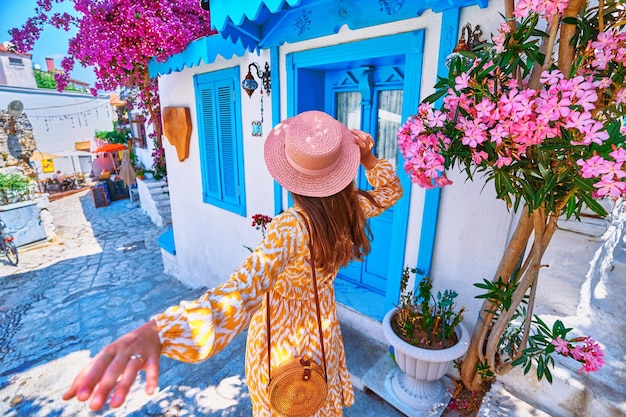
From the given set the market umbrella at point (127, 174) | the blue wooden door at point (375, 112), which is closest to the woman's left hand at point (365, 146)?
the blue wooden door at point (375, 112)

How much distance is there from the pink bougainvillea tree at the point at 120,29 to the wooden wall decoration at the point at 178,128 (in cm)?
85

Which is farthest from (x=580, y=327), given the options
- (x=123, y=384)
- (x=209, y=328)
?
(x=123, y=384)

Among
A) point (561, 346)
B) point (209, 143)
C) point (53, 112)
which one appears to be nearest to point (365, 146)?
point (561, 346)

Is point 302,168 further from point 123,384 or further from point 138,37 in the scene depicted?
point 138,37

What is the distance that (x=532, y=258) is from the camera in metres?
1.75

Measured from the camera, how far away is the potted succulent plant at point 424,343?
7.27 ft

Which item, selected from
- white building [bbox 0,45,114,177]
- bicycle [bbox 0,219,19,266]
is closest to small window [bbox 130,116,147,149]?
white building [bbox 0,45,114,177]

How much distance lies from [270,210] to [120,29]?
9.21ft

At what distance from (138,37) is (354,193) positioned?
12.9 ft

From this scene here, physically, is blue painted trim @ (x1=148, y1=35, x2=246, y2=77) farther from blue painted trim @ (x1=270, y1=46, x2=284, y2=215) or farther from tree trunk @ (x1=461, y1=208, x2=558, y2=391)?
tree trunk @ (x1=461, y1=208, x2=558, y2=391)

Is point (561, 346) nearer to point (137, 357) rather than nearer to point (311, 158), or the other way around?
point (311, 158)

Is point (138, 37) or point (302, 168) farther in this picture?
point (138, 37)

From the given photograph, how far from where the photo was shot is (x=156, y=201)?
11.5m

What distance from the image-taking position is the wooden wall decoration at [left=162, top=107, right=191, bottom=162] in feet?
16.1
